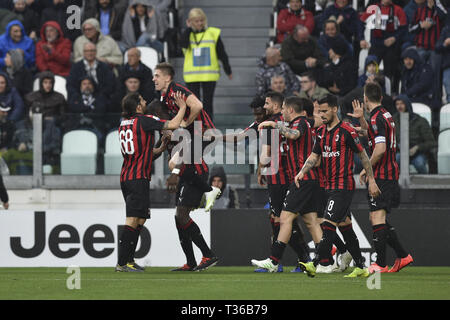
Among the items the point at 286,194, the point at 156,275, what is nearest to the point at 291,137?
the point at 286,194

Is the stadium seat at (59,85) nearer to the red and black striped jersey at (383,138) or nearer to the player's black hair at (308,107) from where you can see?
the player's black hair at (308,107)

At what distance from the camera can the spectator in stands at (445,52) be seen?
16.3 m

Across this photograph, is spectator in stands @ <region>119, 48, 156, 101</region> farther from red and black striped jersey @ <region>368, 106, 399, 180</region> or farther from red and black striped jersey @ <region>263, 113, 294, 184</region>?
red and black striped jersey @ <region>368, 106, 399, 180</region>

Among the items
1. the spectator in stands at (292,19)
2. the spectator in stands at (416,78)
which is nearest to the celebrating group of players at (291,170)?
the spectator in stands at (416,78)

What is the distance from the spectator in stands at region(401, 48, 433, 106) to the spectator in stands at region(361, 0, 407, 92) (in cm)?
72

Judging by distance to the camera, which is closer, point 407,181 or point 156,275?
point 156,275

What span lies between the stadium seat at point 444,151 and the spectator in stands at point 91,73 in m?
5.18

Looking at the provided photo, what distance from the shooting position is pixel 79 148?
46.0 ft

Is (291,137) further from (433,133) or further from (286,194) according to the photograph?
(433,133)

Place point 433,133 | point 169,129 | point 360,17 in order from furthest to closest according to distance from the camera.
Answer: point 360,17, point 433,133, point 169,129

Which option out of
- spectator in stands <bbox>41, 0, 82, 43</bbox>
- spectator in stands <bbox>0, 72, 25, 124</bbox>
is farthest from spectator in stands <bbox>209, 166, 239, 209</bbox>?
spectator in stands <bbox>41, 0, 82, 43</bbox>

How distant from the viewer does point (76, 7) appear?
18141mm

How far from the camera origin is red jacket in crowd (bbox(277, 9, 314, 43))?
17.3m
